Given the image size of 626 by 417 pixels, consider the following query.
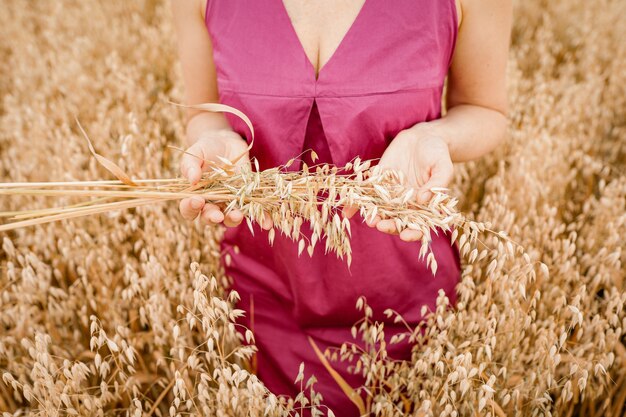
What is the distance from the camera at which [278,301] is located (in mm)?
1598

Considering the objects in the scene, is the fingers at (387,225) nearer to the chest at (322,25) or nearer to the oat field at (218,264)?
the oat field at (218,264)

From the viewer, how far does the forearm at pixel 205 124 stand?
4.83 feet

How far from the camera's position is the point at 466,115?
1.38 meters

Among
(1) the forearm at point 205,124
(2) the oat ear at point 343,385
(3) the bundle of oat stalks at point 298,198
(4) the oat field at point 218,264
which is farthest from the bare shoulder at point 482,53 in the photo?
(2) the oat ear at point 343,385

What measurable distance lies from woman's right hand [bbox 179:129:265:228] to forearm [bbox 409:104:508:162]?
51 centimetres

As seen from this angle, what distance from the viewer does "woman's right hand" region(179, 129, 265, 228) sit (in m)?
1.00

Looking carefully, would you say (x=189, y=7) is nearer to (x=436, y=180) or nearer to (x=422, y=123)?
(x=422, y=123)

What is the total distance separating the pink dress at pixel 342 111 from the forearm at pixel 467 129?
0.19ft

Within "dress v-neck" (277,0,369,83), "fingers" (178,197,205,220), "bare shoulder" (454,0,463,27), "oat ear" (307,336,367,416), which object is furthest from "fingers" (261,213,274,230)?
"bare shoulder" (454,0,463,27)

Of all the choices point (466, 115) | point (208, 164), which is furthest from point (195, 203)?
point (466, 115)

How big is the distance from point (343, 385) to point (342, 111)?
84 centimetres

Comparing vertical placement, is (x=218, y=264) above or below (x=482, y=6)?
below

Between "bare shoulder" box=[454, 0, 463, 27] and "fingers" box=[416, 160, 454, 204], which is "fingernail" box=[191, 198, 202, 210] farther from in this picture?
"bare shoulder" box=[454, 0, 463, 27]

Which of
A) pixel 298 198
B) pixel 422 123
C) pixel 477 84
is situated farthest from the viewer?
pixel 477 84
